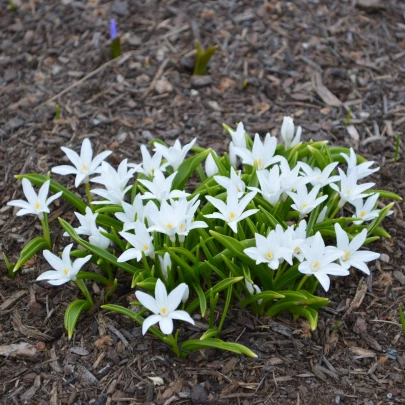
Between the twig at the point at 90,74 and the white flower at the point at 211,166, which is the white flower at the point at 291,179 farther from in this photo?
the twig at the point at 90,74

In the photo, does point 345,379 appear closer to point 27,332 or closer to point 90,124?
point 27,332

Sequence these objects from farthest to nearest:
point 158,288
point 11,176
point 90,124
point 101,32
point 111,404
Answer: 1. point 101,32
2. point 90,124
3. point 11,176
4. point 111,404
5. point 158,288

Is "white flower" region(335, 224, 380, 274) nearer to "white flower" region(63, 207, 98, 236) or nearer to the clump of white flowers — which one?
the clump of white flowers

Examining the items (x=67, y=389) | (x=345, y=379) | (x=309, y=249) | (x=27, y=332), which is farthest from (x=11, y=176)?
(x=345, y=379)

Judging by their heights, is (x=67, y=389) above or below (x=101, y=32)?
below

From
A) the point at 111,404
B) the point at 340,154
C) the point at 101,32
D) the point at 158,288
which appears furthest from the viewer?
the point at 101,32

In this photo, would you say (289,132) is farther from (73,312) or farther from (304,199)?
(73,312)

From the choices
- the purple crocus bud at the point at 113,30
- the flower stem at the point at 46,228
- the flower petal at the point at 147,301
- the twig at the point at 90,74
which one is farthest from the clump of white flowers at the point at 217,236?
the purple crocus bud at the point at 113,30
